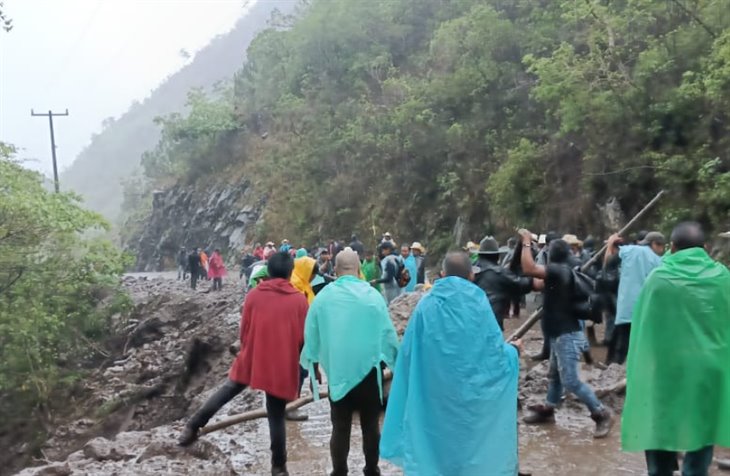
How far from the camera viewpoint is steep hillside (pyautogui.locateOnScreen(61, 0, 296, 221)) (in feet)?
462

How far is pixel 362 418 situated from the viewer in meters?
5.39

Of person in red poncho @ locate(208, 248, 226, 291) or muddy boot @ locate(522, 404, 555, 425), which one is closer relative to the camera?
muddy boot @ locate(522, 404, 555, 425)

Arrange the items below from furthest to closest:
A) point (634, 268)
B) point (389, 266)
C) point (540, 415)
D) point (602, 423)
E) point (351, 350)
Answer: point (389, 266), point (634, 268), point (540, 415), point (602, 423), point (351, 350)

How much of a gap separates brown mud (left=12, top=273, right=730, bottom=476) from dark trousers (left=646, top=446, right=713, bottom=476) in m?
1.52

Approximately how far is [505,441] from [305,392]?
5713mm

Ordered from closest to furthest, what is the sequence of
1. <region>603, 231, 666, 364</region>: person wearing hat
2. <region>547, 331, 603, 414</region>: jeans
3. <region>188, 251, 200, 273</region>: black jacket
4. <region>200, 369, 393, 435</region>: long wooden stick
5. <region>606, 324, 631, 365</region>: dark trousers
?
<region>547, 331, 603, 414</region>: jeans < <region>200, 369, 393, 435</region>: long wooden stick < <region>603, 231, 666, 364</region>: person wearing hat < <region>606, 324, 631, 365</region>: dark trousers < <region>188, 251, 200, 273</region>: black jacket

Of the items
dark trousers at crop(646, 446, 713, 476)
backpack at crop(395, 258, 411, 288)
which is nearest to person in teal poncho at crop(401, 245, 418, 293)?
backpack at crop(395, 258, 411, 288)

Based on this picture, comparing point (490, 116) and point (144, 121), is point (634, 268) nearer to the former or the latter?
point (490, 116)

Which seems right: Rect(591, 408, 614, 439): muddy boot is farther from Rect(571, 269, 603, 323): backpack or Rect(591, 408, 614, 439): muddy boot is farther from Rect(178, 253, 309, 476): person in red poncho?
Rect(178, 253, 309, 476): person in red poncho

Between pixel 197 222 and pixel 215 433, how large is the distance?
41821 mm

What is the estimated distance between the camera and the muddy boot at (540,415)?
7.38 meters

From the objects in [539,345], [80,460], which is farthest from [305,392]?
[539,345]

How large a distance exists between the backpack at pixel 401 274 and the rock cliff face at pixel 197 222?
Answer: 93.4 feet

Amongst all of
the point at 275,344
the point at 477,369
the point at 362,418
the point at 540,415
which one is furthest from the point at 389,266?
the point at 477,369
